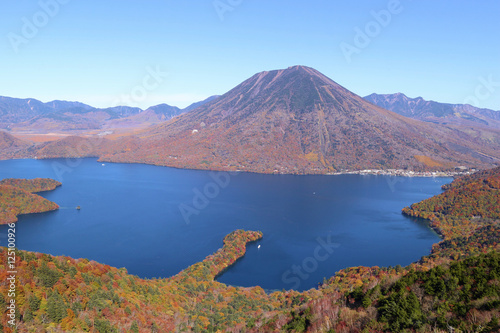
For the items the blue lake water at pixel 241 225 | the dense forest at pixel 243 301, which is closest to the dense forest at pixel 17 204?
the blue lake water at pixel 241 225

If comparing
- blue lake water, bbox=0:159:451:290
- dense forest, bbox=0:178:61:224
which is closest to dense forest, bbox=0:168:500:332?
blue lake water, bbox=0:159:451:290

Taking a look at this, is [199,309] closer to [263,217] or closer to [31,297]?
[31,297]

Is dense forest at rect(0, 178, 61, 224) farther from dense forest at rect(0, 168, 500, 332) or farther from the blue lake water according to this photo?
dense forest at rect(0, 168, 500, 332)

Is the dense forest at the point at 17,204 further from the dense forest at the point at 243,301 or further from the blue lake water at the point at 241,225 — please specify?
the dense forest at the point at 243,301

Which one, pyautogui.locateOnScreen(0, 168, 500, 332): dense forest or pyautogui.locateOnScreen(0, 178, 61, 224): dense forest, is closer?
pyautogui.locateOnScreen(0, 168, 500, 332): dense forest

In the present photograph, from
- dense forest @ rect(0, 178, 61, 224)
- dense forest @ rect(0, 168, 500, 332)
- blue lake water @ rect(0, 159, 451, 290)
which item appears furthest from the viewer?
dense forest @ rect(0, 178, 61, 224)

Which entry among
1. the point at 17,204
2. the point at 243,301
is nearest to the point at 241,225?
the point at 243,301

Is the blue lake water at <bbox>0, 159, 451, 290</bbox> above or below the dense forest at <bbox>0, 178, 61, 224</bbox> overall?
below

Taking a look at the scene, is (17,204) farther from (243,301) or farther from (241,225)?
(243,301)
